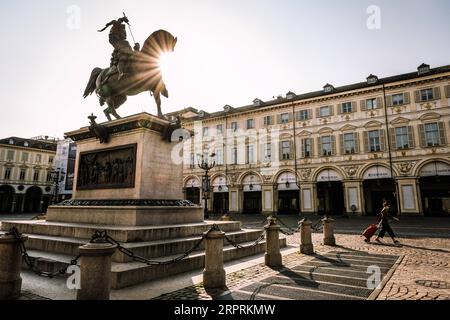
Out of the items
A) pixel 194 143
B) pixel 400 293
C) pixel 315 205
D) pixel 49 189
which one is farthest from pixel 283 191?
pixel 49 189

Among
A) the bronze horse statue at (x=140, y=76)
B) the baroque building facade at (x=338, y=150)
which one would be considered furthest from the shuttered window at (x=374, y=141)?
the bronze horse statue at (x=140, y=76)

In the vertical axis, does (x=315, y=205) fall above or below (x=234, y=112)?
below

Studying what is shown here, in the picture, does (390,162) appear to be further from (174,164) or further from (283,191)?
(174,164)

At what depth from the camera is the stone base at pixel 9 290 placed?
14.0 feet

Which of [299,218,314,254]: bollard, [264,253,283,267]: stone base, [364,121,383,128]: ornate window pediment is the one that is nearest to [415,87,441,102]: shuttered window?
[364,121,383,128]: ornate window pediment

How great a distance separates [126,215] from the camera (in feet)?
23.8

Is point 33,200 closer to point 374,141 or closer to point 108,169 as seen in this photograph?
point 108,169

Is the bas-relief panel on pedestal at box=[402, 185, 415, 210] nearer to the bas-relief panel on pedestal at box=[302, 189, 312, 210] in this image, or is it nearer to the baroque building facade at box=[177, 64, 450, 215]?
the baroque building facade at box=[177, 64, 450, 215]

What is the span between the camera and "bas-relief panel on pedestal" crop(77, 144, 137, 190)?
27.2 feet

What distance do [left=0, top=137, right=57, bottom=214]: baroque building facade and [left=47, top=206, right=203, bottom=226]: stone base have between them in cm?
5509

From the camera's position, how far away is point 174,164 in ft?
29.7

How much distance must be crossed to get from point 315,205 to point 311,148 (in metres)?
6.59

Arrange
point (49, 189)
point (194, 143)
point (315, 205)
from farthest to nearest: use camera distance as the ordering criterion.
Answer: point (49, 189), point (194, 143), point (315, 205)

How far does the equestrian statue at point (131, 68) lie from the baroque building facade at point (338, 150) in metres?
23.3
